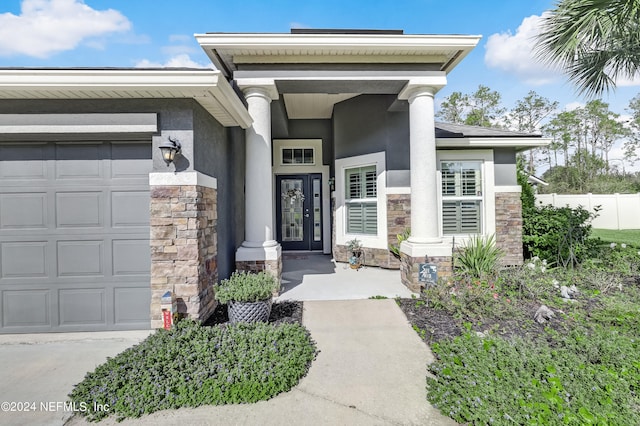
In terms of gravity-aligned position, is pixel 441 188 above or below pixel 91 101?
below

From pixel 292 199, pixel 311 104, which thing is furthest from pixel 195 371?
pixel 311 104

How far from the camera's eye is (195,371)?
252 centimetres

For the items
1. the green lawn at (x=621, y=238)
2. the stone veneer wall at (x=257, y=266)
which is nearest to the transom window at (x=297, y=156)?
the stone veneer wall at (x=257, y=266)

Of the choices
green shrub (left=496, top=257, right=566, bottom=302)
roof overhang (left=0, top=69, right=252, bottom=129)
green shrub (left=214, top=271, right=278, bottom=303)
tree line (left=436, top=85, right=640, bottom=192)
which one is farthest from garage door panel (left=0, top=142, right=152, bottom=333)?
tree line (left=436, top=85, right=640, bottom=192)

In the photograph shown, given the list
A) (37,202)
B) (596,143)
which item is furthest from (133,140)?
(596,143)

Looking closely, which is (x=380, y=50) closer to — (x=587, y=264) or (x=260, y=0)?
(x=260, y=0)

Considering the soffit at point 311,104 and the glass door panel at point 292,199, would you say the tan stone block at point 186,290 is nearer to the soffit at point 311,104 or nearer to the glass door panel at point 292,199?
the soffit at point 311,104

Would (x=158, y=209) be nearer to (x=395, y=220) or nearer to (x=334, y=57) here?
(x=334, y=57)

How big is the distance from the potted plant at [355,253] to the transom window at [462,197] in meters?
1.90

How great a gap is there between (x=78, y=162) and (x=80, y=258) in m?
1.15

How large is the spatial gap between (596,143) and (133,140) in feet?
99.8

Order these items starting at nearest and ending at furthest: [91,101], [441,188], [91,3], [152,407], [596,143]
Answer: [152,407] → [91,101] → [91,3] → [441,188] → [596,143]

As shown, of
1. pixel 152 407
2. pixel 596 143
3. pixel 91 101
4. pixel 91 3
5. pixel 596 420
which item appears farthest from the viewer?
pixel 596 143

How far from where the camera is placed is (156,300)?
3.38 m
